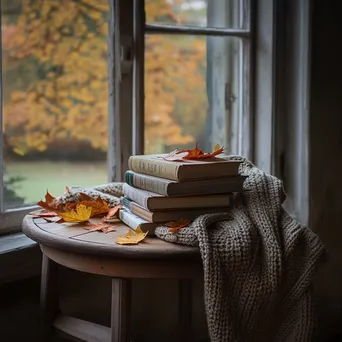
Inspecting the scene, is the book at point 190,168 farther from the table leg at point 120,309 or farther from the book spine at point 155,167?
the table leg at point 120,309

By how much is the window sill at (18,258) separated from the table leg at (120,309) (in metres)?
0.37

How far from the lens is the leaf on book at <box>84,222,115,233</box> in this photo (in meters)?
1.23

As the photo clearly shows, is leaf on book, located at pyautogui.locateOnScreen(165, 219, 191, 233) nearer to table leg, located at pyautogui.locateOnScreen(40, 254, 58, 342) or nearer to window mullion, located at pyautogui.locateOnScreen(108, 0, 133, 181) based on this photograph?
table leg, located at pyautogui.locateOnScreen(40, 254, 58, 342)

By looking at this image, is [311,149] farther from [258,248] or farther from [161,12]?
[258,248]

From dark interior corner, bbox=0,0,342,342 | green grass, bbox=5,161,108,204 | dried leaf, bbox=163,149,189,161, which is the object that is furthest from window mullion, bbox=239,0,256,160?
dried leaf, bbox=163,149,189,161

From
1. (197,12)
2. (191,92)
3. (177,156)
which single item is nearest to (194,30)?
(197,12)

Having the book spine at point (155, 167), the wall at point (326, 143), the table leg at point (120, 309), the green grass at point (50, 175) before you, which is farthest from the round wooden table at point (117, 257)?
the wall at point (326, 143)

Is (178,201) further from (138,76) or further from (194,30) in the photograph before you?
(194,30)

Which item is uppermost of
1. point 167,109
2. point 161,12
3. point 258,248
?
point 161,12

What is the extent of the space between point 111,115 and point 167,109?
7.5 inches

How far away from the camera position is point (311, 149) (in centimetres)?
194

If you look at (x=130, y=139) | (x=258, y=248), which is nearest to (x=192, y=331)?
(x=130, y=139)

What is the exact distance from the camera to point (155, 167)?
1.23 meters

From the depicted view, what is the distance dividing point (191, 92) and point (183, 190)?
0.76 m
